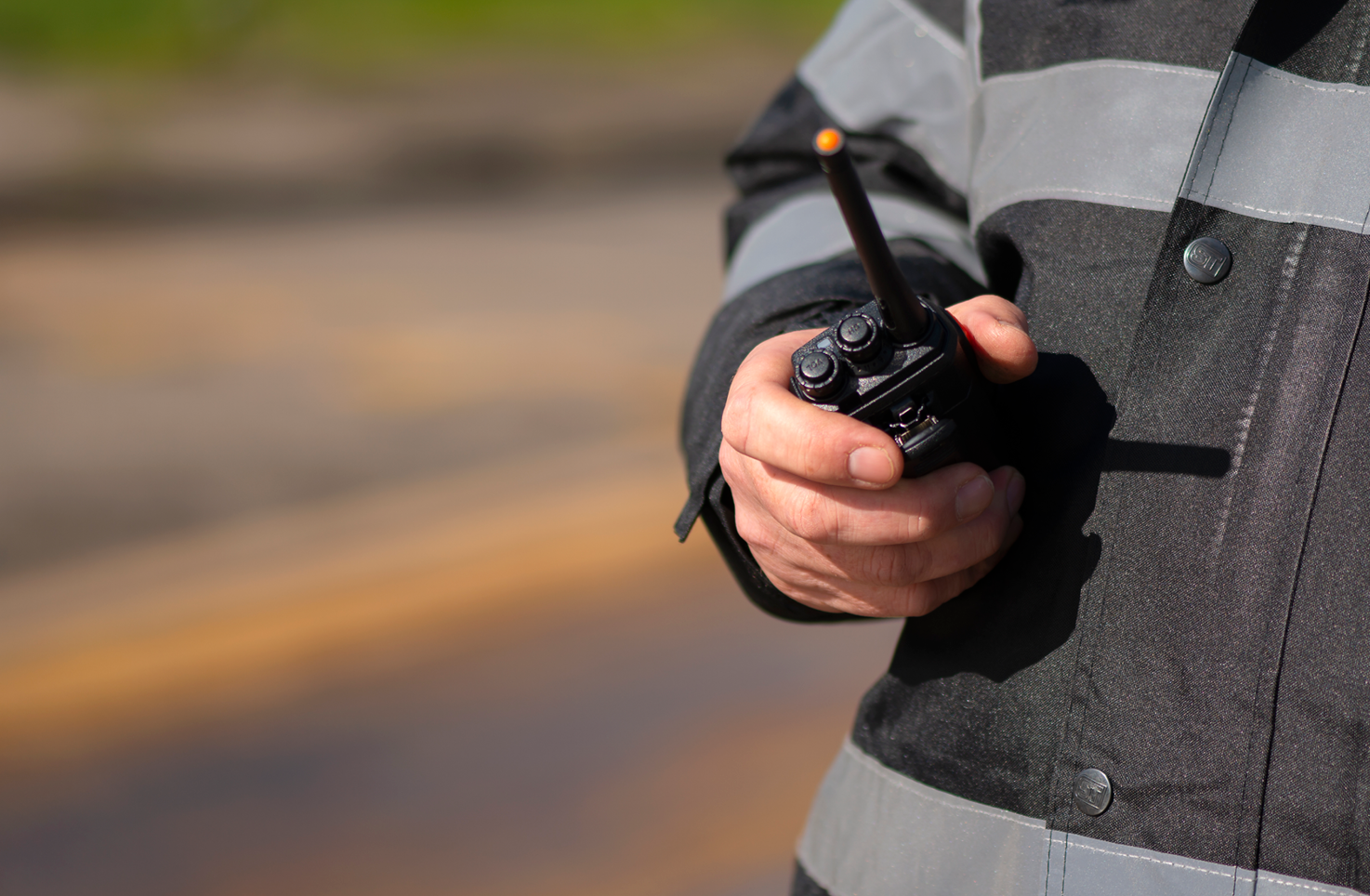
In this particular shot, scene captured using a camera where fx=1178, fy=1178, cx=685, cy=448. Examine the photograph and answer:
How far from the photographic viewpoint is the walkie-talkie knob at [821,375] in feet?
2.74

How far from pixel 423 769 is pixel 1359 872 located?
2.53m

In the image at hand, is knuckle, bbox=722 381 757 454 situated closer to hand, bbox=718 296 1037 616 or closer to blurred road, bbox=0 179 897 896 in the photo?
hand, bbox=718 296 1037 616

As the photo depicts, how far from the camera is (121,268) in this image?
700cm

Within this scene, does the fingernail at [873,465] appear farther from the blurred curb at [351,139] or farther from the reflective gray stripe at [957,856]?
the blurred curb at [351,139]

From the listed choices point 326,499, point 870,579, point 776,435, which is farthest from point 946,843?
point 326,499

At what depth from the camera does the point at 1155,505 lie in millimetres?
867

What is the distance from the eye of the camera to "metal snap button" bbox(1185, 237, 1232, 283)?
2.85ft

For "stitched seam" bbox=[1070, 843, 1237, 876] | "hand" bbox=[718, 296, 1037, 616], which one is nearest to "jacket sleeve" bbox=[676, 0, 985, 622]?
"hand" bbox=[718, 296, 1037, 616]

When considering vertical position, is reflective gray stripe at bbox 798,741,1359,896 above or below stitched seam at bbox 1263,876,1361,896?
→ below

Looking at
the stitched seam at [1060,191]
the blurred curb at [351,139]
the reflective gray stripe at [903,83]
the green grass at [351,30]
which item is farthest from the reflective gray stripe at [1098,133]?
the green grass at [351,30]

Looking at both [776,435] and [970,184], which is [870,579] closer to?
[776,435]

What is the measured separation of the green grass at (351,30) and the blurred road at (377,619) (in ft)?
21.6

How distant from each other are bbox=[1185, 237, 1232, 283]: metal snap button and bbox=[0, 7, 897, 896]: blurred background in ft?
6.78

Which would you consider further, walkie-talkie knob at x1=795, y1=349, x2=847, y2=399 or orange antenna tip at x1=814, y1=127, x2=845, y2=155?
walkie-talkie knob at x1=795, y1=349, x2=847, y2=399
